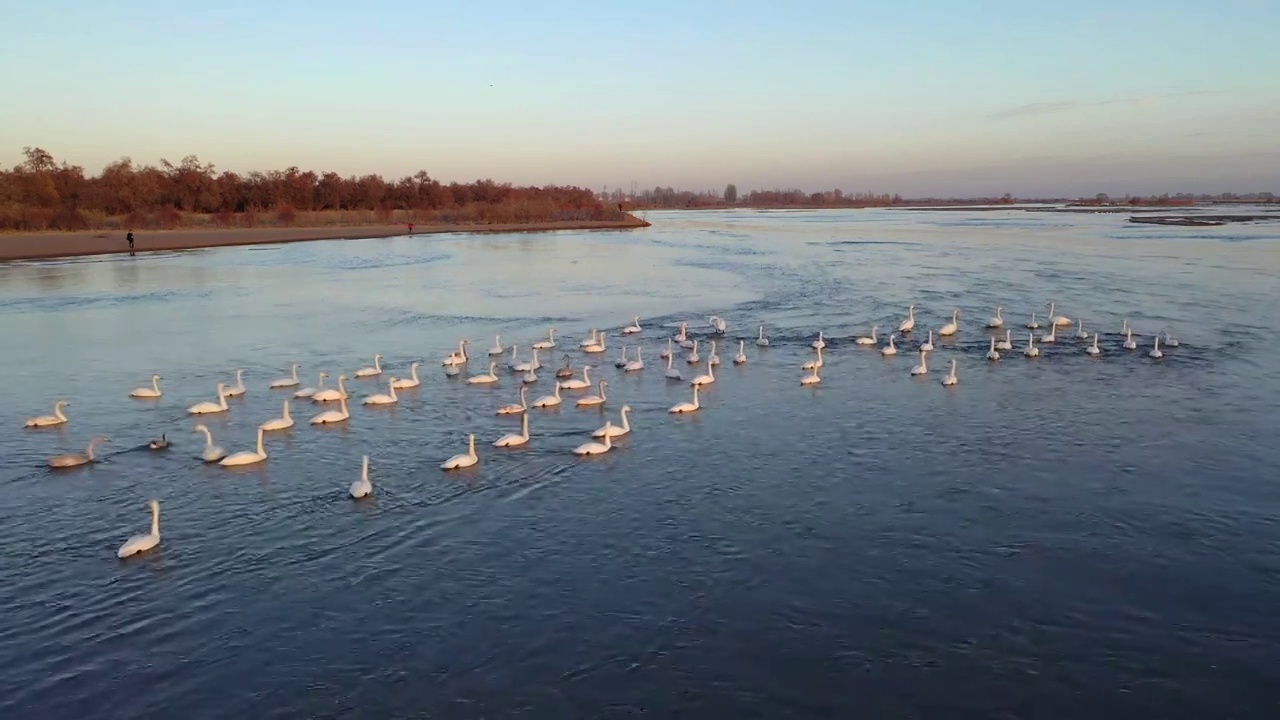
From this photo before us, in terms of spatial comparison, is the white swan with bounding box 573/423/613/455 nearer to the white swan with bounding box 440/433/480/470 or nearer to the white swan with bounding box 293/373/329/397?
the white swan with bounding box 440/433/480/470

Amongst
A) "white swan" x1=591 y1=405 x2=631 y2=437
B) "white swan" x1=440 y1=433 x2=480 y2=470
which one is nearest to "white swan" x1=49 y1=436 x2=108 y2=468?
"white swan" x1=440 y1=433 x2=480 y2=470

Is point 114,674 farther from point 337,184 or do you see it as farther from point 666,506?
point 337,184

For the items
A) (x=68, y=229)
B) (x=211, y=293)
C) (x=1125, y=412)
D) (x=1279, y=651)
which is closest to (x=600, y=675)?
(x=1279, y=651)

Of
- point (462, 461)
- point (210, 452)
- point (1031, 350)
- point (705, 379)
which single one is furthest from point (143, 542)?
point (1031, 350)

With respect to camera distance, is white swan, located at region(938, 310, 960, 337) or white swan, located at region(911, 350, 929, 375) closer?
white swan, located at region(911, 350, 929, 375)

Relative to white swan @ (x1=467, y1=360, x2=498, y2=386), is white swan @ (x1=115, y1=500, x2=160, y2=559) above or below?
below

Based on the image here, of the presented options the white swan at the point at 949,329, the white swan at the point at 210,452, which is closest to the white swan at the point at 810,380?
the white swan at the point at 949,329

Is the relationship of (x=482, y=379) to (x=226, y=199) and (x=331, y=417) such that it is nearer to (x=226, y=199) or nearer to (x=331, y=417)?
(x=331, y=417)

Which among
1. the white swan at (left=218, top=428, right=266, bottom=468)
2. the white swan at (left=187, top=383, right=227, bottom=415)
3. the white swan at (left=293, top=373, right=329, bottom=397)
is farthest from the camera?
the white swan at (left=293, top=373, right=329, bottom=397)
